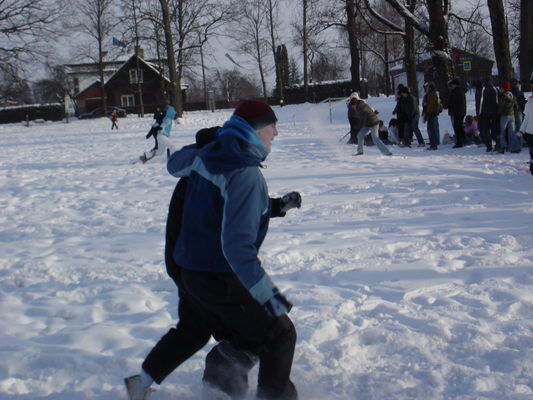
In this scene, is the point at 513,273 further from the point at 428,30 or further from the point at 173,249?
the point at 428,30

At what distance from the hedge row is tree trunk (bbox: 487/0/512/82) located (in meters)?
51.1

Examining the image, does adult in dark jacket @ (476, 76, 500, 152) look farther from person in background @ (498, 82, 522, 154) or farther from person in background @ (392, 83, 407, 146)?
person in background @ (392, 83, 407, 146)

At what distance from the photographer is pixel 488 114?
38.3 feet

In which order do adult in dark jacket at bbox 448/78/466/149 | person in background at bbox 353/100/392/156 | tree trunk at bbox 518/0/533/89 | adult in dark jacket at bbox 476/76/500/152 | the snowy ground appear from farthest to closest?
1. tree trunk at bbox 518/0/533/89
2. adult in dark jacket at bbox 448/78/466/149
3. person in background at bbox 353/100/392/156
4. adult in dark jacket at bbox 476/76/500/152
5. the snowy ground

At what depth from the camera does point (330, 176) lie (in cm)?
954

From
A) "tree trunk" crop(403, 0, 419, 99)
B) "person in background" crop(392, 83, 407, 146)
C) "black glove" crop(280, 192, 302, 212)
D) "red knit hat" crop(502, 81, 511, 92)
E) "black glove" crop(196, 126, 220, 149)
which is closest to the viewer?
"black glove" crop(196, 126, 220, 149)

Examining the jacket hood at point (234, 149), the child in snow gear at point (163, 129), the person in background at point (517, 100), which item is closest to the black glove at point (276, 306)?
the jacket hood at point (234, 149)

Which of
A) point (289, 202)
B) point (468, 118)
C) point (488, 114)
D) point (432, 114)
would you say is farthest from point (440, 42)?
point (289, 202)

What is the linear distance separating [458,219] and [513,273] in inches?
71.2

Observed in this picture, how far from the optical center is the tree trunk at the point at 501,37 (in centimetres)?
1431

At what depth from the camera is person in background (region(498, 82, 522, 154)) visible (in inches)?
432

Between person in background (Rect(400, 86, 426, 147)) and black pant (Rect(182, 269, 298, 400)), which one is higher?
person in background (Rect(400, 86, 426, 147))

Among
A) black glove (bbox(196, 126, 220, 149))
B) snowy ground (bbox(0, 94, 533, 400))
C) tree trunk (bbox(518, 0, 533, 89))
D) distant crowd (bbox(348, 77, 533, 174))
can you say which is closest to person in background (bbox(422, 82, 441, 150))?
distant crowd (bbox(348, 77, 533, 174))

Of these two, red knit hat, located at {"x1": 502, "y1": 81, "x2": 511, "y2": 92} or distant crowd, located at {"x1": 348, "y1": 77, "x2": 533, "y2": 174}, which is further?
distant crowd, located at {"x1": 348, "y1": 77, "x2": 533, "y2": 174}
